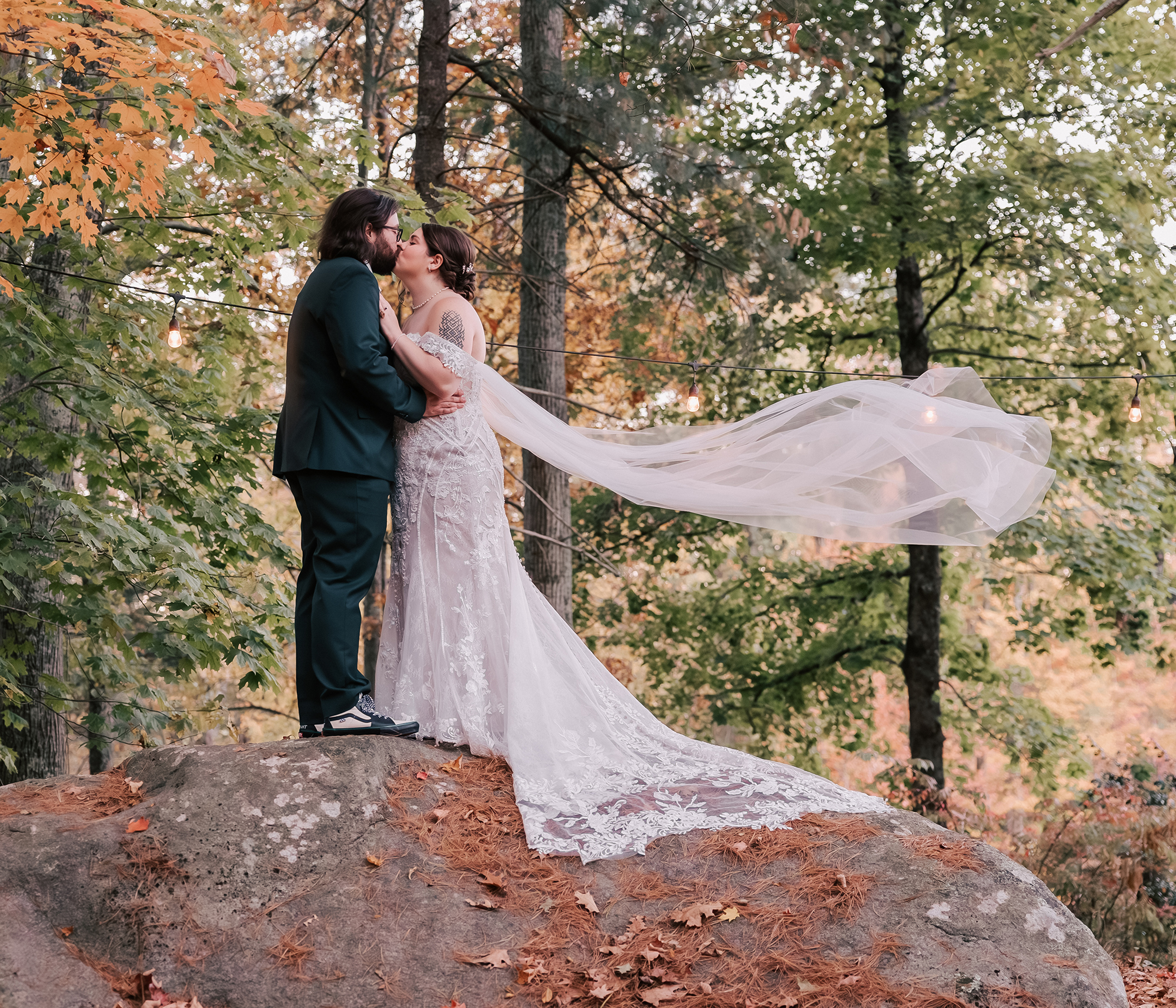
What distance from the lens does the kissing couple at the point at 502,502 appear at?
450 centimetres

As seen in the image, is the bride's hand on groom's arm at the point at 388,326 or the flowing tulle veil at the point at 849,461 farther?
the flowing tulle veil at the point at 849,461

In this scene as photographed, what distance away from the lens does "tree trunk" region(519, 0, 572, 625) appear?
9.00 meters

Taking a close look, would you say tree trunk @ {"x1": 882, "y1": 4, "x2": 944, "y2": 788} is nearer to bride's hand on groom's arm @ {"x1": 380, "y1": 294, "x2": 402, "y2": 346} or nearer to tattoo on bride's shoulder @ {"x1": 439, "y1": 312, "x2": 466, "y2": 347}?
tattoo on bride's shoulder @ {"x1": 439, "y1": 312, "x2": 466, "y2": 347}

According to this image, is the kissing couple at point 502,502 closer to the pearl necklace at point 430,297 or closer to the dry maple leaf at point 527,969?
the pearl necklace at point 430,297

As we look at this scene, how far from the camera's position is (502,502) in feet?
17.1

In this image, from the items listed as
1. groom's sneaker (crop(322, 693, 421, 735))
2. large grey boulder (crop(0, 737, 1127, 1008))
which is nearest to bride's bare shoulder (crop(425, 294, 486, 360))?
groom's sneaker (crop(322, 693, 421, 735))

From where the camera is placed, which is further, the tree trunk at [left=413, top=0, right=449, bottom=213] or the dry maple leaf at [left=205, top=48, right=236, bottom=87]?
the tree trunk at [left=413, top=0, right=449, bottom=213]

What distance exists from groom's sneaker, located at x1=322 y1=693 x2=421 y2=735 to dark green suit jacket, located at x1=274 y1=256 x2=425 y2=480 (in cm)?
108

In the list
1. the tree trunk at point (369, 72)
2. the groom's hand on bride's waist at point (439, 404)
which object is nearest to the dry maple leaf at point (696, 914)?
the groom's hand on bride's waist at point (439, 404)

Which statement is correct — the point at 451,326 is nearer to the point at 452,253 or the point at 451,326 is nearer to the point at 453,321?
the point at 453,321

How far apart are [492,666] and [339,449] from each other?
1289 mm

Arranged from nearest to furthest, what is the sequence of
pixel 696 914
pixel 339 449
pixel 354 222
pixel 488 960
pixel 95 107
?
pixel 488 960
pixel 696 914
pixel 339 449
pixel 354 222
pixel 95 107

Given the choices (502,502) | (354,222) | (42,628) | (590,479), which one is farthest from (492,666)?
(42,628)

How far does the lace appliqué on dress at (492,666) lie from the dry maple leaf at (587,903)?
62 cm
